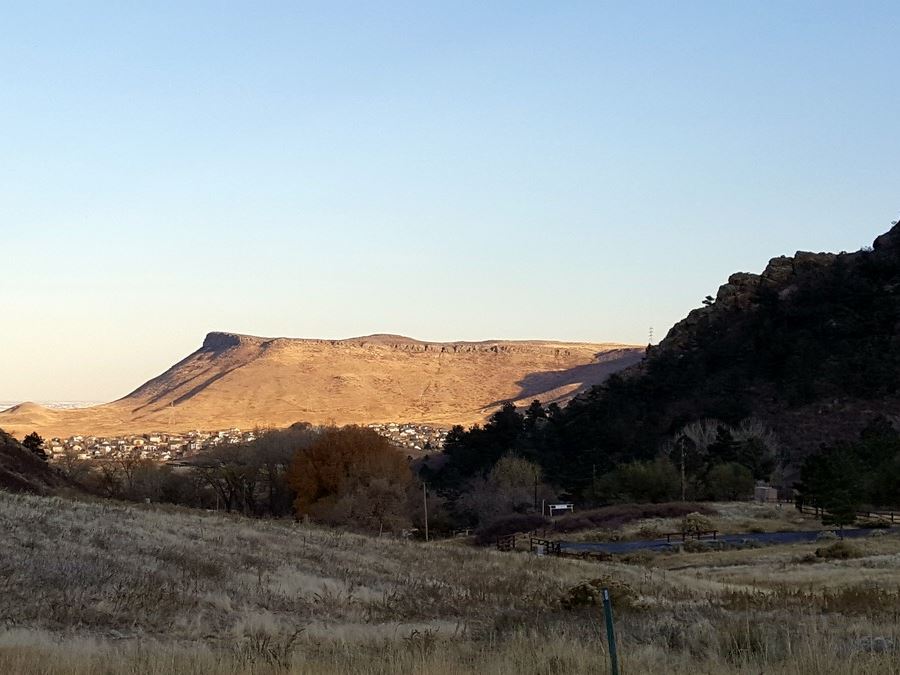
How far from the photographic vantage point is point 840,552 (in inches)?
1507

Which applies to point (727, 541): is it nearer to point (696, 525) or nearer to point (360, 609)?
point (696, 525)

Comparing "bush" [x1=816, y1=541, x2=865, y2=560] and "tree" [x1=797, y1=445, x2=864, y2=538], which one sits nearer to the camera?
"bush" [x1=816, y1=541, x2=865, y2=560]

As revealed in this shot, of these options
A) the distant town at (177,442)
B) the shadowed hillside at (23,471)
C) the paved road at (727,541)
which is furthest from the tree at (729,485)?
the distant town at (177,442)

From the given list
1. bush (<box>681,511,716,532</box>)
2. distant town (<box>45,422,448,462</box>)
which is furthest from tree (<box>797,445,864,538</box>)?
distant town (<box>45,422,448,462</box>)

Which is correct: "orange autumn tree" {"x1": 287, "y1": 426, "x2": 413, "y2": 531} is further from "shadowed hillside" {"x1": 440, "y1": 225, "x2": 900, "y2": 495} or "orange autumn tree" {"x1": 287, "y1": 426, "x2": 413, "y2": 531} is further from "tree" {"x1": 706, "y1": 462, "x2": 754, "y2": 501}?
"tree" {"x1": 706, "y1": 462, "x2": 754, "y2": 501}

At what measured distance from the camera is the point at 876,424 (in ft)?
252

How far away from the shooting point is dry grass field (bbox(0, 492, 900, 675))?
9172 millimetres

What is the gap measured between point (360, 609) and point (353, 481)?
50091mm

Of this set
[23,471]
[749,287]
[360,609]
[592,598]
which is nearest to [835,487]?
[592,598]

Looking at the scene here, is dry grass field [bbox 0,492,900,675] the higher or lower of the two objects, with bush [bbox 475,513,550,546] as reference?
higher

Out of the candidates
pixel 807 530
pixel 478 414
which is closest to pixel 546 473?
pixel 807 530

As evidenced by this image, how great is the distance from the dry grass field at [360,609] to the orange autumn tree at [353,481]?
3047 centimetres

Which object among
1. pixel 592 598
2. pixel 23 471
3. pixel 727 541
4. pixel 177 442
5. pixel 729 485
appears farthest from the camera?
pixel 177 442

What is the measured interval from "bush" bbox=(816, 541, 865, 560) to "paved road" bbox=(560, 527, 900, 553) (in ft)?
30.2
